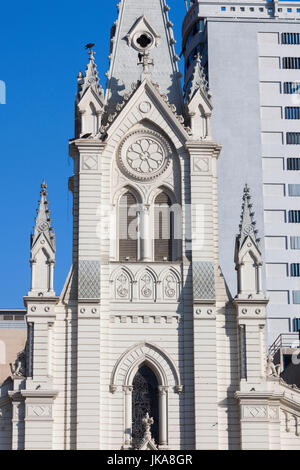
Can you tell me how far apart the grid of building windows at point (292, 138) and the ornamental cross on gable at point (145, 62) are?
139ft

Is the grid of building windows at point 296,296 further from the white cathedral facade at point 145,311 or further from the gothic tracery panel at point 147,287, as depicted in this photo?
the gothic tracery panel at point 147,287

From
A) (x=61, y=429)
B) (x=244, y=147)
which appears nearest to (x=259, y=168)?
(x=244, y=147)

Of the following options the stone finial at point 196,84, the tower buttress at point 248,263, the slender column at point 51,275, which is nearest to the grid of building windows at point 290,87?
the stone finial at point 196,84

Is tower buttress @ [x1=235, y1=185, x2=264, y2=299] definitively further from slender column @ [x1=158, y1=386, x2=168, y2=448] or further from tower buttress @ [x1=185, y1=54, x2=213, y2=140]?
slender column @ [x1=158, y1=386, x2=168, y2=448]

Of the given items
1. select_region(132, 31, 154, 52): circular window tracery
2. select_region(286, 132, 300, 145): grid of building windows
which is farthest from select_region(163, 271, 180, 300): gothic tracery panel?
select_region(286, 132, 300, 145): grid of building windows

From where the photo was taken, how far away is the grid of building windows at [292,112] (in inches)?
3366

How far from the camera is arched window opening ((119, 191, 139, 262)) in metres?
41.3

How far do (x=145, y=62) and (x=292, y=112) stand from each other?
143ft

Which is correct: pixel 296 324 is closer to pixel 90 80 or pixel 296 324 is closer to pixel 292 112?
pixel 292 112

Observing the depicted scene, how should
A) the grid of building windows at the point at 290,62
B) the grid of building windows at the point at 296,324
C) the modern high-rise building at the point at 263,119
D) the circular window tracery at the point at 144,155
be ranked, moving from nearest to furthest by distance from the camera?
the circular window tracery at the point at 144,155 < the grid of building windows at the point at 296,324 < the modern high-rise building at the point at 263,119 < the grid of building windows at the point at 290,62

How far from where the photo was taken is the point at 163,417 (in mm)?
38812

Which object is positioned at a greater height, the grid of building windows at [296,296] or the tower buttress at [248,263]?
the grid of building windows at [296,296]

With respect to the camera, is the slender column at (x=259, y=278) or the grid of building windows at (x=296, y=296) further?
the grid of building windows at (x=296, y=296)

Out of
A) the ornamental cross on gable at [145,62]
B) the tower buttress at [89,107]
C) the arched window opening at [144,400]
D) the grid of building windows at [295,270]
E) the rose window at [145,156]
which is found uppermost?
the grid of building windows at [295,270]
